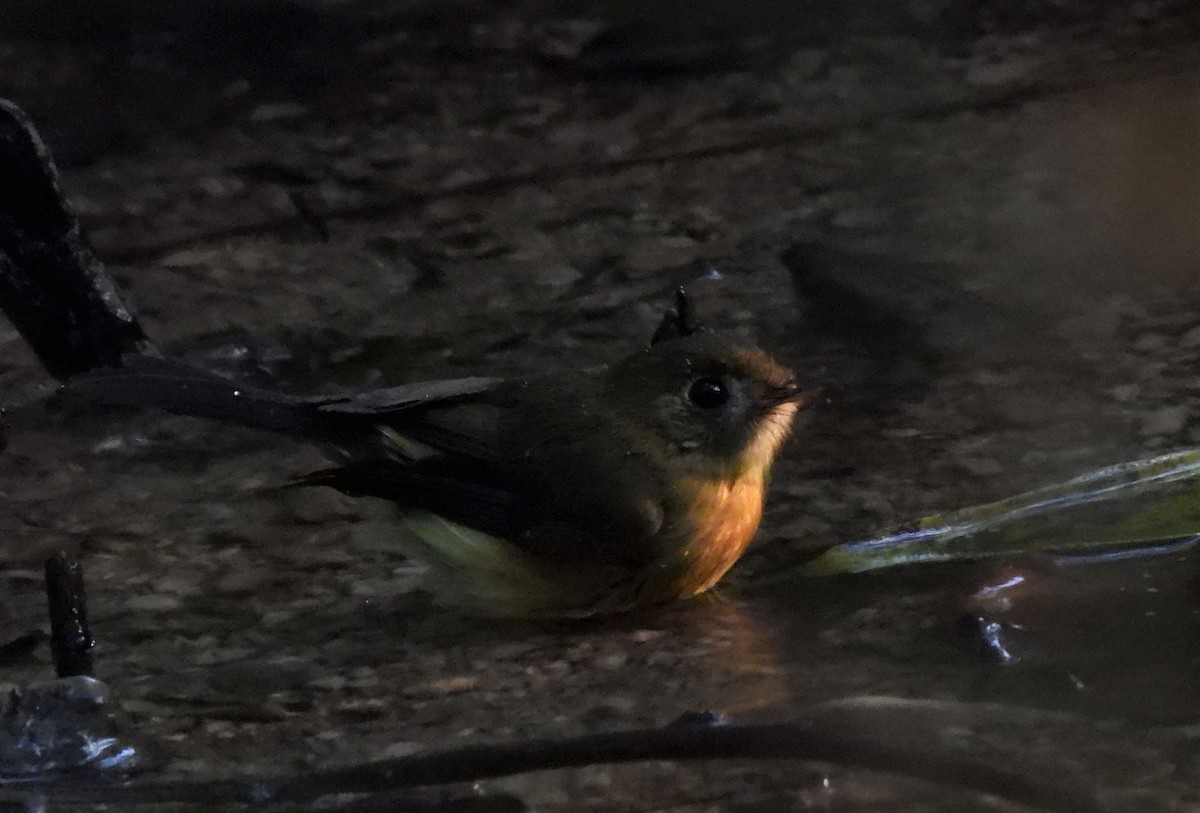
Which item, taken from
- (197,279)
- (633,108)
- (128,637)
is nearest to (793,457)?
(128,637)

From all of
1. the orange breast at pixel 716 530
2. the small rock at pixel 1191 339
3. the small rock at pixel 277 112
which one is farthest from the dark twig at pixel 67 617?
the small rock at pixel 277 112

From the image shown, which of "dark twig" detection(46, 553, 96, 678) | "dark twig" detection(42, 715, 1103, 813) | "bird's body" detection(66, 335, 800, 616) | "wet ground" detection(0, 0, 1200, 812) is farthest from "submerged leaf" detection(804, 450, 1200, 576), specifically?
"dark twig" detection(46, 553, 96, 678)

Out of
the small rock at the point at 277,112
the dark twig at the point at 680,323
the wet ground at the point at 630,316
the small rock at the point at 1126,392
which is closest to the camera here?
the wet ground at the point at 630,316

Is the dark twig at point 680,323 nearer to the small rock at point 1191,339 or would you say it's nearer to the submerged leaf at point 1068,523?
the submerged leaf at point 1068,523

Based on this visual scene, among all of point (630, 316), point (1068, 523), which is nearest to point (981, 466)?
point (1068, 523)

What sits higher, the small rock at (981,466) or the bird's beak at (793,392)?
the bird's beak at (793,392)

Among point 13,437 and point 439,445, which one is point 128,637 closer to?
point 439,445

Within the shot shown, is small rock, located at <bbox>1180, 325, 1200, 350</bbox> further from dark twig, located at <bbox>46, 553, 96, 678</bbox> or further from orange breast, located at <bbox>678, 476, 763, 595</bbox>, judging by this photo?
dark twig, located at <bbox>46, 553, 96, 678</bbox>
